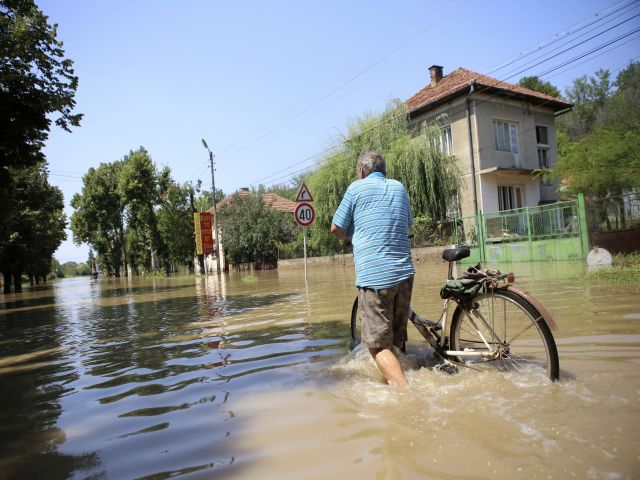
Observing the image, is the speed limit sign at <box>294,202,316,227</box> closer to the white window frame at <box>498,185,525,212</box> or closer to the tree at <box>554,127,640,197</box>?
the tree at <box>554,127,640,197</box>

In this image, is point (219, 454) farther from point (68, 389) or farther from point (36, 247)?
point (36, 247)

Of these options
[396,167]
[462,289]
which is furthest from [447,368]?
[396,167]

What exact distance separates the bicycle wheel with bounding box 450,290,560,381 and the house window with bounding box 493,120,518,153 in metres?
23.0

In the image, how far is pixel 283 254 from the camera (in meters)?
32.3

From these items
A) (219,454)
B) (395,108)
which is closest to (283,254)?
(395,108)

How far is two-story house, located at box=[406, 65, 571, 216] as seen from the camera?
76.2 feet

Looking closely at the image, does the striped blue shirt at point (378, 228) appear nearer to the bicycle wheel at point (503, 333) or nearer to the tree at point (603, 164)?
the bicycle wheel at point (503, 333)

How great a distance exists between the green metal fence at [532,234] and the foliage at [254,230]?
58.8 ft

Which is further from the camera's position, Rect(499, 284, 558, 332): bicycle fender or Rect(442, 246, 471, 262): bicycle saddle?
Rect(442, 246, 471, 262): bicycle saddle

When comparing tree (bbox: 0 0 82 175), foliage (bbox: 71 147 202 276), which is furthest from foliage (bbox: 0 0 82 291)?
foliage (bbox: 71 147 202 276)

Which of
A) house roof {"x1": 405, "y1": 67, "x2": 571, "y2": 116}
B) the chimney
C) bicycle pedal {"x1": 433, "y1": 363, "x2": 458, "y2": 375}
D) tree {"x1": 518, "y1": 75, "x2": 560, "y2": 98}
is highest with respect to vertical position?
tree {"x1": 518, "y1": 75, "x2": 560, "y2": 98}

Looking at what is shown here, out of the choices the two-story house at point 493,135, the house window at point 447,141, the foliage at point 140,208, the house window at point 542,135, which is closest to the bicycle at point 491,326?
the two-story house at point 493,135

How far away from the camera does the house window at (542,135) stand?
1056 inches

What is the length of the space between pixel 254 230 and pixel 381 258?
31.8 meters
